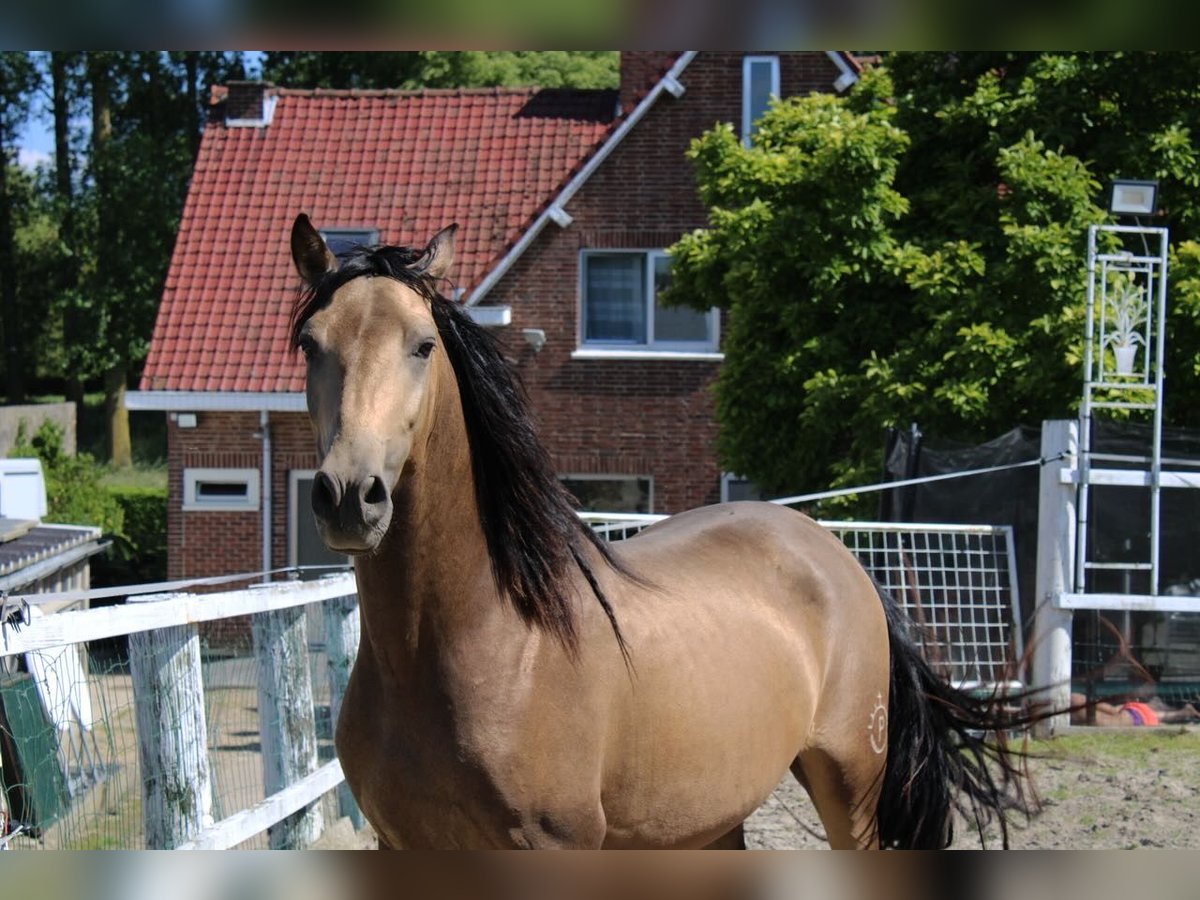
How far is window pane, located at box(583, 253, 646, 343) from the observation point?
658 inches

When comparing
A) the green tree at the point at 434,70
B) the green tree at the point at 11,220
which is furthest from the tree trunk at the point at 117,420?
the green tree at the point at 434,70

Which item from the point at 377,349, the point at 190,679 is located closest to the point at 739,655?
the point at 377,349

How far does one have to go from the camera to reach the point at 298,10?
2.78 feet

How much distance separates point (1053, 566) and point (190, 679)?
19.7 feet

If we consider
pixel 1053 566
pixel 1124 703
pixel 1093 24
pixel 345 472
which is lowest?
pixel 1124 703

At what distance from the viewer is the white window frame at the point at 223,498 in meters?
17.2

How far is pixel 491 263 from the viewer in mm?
A: 16953

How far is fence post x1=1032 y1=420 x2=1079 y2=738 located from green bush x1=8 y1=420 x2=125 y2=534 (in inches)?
640

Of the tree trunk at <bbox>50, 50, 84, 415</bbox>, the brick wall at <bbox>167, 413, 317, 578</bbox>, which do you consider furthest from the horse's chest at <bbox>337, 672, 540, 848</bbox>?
the tree trunk at <bbox>50, 50, 84, 415</bbox>

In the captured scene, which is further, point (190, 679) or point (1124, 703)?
point (1124, 703)

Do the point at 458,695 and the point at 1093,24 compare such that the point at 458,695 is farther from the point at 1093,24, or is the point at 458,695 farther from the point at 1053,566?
the point at 1053,566

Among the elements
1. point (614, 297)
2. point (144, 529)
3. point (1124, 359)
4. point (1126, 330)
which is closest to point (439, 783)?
point (1124, 359)

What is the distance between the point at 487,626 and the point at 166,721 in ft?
5.34

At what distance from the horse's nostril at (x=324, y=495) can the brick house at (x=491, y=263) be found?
44.0 feet
